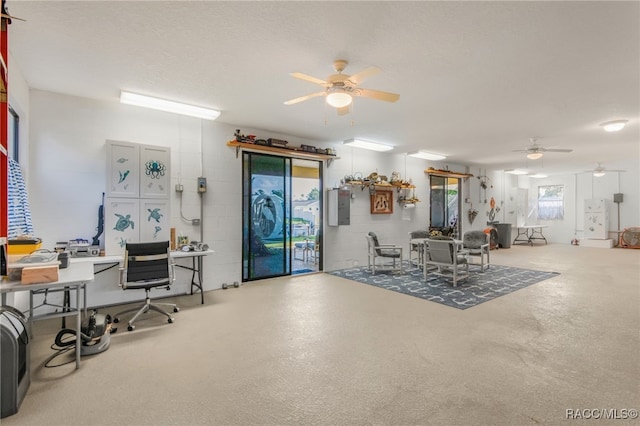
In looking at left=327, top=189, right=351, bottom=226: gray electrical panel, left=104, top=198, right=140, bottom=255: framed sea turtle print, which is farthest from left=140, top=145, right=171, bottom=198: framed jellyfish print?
left=327, top=189, right=351, bottom=226: gray electrical panel

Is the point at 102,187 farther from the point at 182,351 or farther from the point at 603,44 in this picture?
the point at 603,44

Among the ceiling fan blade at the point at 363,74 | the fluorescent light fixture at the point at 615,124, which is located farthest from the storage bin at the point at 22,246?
the fluorescent light fixture at the point at 615,124

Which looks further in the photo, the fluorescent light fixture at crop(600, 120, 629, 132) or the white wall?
the fluorescent light fixture at crop(600, 120, 629, 132)

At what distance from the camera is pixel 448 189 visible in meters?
9.76

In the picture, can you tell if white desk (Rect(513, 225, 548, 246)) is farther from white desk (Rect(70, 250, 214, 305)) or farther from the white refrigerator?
white desk (Rect(70, 250, 214, 305))

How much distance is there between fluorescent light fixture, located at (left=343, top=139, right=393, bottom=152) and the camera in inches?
258

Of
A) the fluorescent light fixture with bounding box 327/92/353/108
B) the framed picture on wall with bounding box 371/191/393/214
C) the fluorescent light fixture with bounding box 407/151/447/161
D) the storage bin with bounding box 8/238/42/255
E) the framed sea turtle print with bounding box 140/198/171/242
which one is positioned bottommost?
the storage bin with bounding box 8/238/42/255

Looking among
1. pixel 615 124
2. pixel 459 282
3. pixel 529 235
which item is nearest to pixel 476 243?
pixel 459 282

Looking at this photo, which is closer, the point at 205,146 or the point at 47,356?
the point at 47,356

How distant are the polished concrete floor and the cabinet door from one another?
173cm

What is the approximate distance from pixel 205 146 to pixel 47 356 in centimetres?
337

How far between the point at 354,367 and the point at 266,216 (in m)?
3.74

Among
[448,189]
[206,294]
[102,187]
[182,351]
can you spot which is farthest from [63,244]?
[448,189]

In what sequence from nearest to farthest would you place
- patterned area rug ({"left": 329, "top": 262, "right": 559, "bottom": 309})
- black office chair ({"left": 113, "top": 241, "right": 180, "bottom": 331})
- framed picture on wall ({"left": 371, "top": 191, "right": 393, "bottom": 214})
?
black office chair ({"left": 113, "top": 241, "right": 180, "bottom": 331})
patterned area rug ({"left": 329, "top": 262, "right": 559, "bottom": 309})
framed picture on wall ({"left": 371, "top": 191, "right": 393, "bottom": 214})
